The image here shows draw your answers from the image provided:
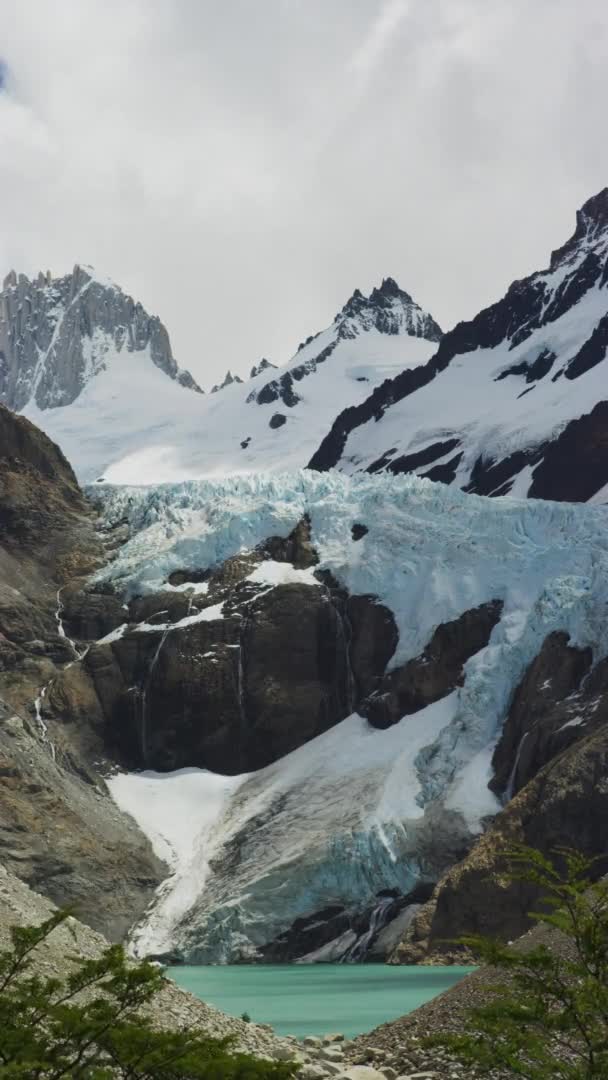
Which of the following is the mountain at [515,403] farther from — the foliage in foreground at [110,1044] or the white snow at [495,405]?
the foliage in foreground at [110,1044]

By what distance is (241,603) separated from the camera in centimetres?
9225

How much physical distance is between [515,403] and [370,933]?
98898 millimetres

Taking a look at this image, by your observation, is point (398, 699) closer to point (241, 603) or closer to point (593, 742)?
point (241, 603)

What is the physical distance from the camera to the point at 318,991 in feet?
170

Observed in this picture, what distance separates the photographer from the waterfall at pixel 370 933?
67.5 metres

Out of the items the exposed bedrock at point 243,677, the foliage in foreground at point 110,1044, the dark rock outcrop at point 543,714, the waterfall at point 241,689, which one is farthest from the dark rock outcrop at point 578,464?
the foliage in foreground at point 110,1044

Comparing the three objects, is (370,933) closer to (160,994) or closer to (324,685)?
(324,685)

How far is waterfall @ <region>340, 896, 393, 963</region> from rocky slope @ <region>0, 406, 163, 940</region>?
39.4 ft

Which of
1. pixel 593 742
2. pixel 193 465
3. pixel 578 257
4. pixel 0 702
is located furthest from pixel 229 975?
pixel 578 257

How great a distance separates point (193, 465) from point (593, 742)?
128459mm

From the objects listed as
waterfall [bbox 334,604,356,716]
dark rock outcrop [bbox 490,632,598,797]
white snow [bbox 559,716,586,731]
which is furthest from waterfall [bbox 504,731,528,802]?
waterfall [bbox 334,604,356,716]

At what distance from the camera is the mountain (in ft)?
444

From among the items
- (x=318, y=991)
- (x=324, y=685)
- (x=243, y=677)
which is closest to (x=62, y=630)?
(x=243, y=677)

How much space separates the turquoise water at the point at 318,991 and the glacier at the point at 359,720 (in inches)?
205
